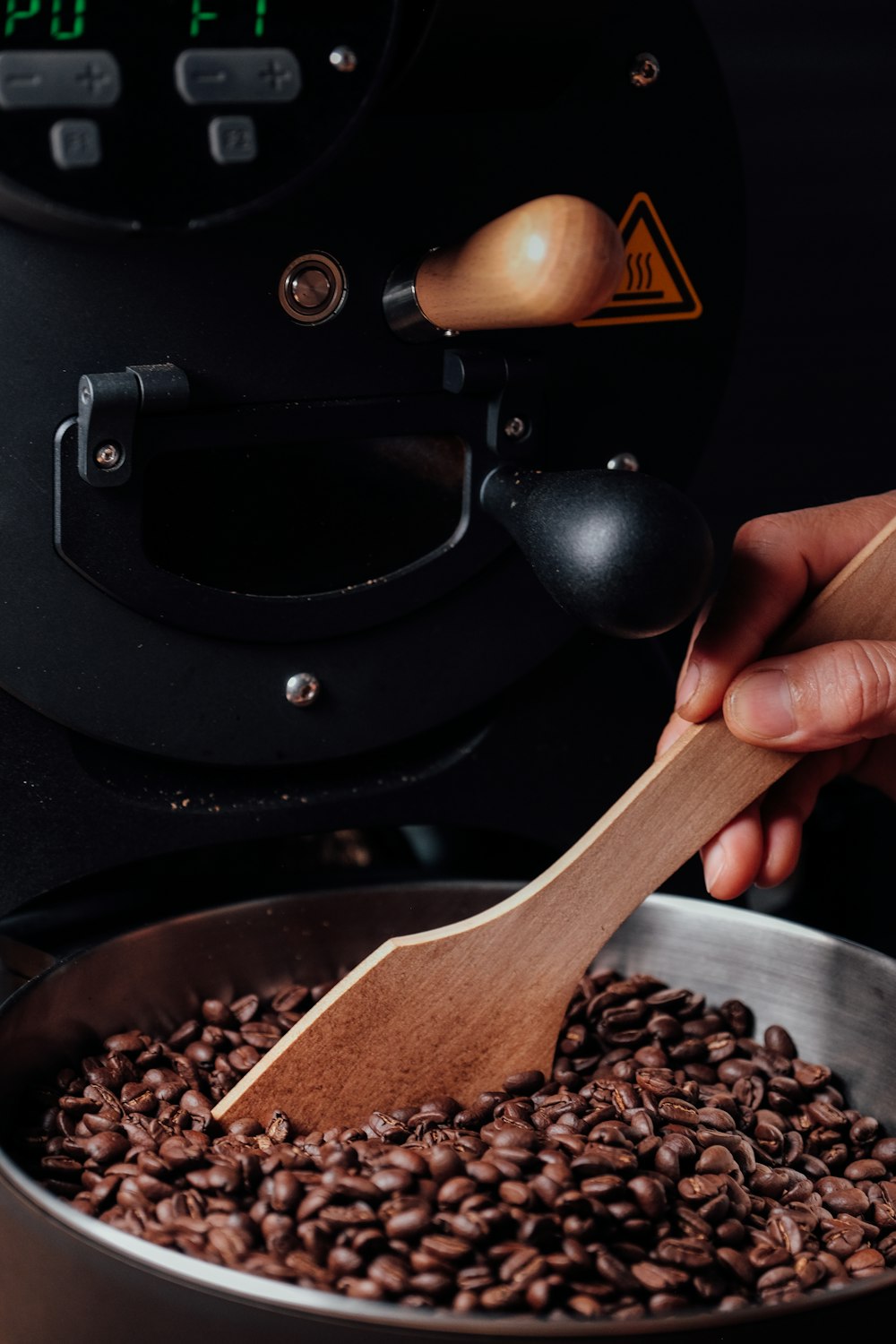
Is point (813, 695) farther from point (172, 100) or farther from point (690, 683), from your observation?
point (172, 100)

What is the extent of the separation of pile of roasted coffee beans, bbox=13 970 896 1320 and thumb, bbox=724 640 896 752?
0.16 m

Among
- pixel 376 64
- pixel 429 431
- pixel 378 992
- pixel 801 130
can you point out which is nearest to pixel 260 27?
pixel 376 64

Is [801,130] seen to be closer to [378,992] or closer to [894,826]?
[894,826]

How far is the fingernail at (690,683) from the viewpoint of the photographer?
70 centimetres

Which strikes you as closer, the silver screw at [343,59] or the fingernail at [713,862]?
the silver screw at [343,59]

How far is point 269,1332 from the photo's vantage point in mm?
452

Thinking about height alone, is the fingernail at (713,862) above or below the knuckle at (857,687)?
below

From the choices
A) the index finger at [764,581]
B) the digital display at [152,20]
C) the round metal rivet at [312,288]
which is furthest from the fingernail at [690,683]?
the digital display at [152,20]

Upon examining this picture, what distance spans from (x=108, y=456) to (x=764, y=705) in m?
0.29

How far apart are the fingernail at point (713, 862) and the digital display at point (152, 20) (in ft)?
1.45

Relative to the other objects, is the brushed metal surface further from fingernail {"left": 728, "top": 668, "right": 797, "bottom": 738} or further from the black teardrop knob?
the black teardrop knob

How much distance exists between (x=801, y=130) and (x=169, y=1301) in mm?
803

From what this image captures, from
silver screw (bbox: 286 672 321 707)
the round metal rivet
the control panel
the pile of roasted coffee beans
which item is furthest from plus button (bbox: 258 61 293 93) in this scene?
the pile of roasted coffee beans

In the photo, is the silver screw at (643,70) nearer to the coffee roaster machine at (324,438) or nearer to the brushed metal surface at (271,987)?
the coffee roaster machine at (324,438)
